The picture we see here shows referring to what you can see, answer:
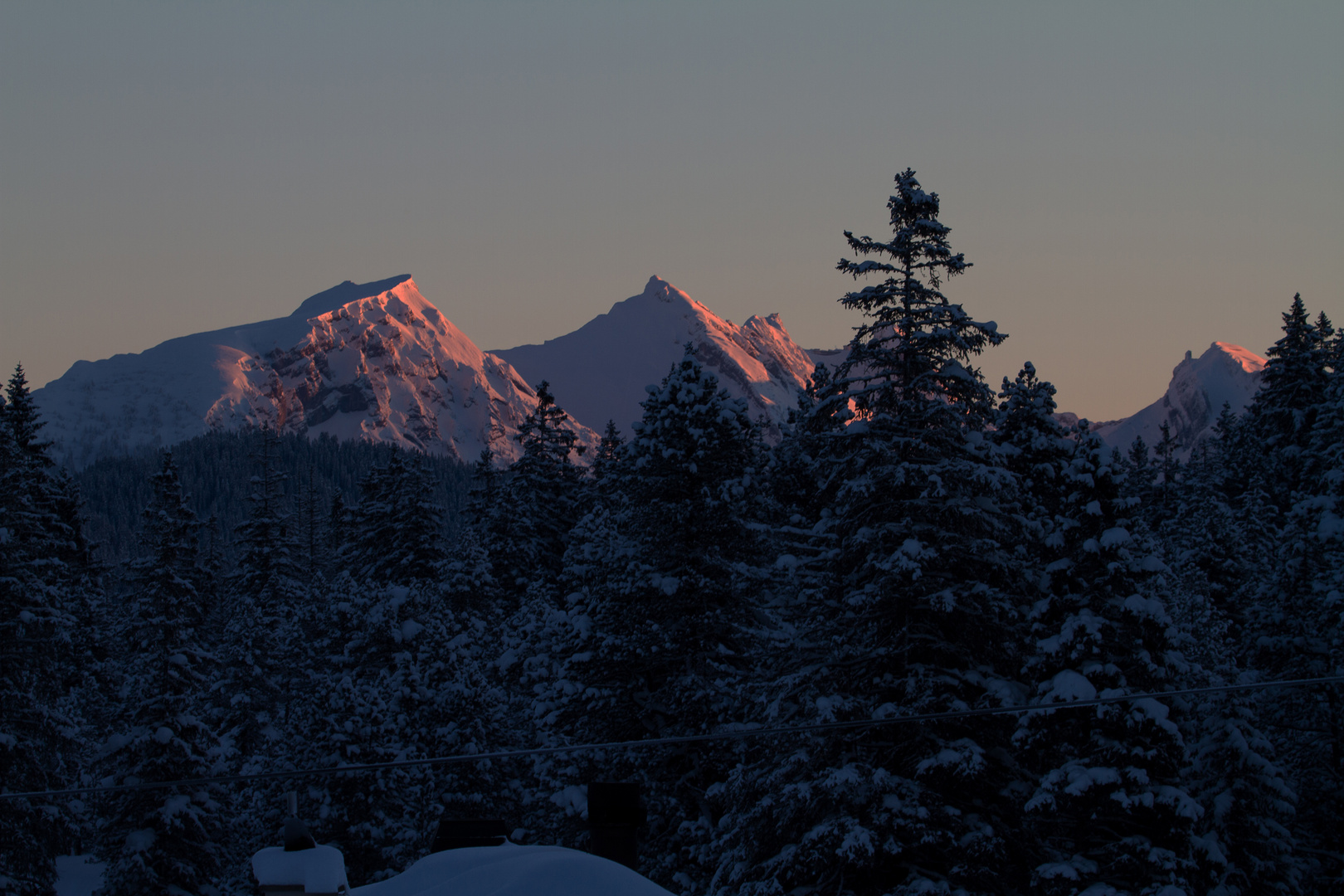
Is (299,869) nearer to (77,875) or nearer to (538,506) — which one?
(538,506)

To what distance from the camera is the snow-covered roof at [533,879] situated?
31.8 feet

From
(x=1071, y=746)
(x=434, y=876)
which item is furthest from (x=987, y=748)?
→ (x=434, y=876)

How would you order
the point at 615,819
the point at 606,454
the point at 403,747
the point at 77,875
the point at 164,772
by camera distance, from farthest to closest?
the point at 606,454 < the point at 77,875 < the point at 403,747 < the point at 164,772 < the point at 615,819

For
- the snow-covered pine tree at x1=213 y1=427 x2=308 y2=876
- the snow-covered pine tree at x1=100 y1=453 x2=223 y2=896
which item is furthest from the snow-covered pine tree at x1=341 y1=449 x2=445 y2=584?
the snow-covered pine tree at x1=100 y1=453 x2=223 y2=896

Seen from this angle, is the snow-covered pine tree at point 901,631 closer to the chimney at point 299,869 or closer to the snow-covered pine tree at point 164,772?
the chimney at point 299,869

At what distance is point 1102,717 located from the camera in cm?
2016

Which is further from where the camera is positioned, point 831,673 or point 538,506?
point 538,506

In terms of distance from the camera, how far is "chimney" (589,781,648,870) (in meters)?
12.2

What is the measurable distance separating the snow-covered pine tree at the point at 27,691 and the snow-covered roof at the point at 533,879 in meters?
19.5

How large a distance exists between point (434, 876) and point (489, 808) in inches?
949

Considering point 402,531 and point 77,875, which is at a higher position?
point 402,531

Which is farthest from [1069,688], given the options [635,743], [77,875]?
[77,875]

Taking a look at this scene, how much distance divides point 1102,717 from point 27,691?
22.6 meters

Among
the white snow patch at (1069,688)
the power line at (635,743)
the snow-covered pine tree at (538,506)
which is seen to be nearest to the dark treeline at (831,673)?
the white snow patch at (1069,688)
